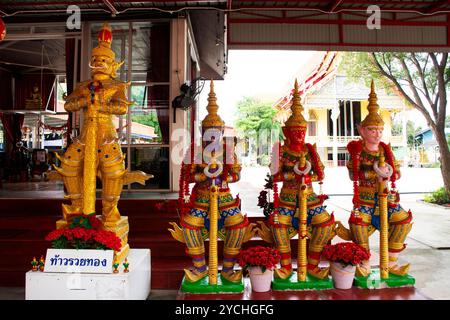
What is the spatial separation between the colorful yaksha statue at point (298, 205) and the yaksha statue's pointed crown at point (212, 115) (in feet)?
1.80

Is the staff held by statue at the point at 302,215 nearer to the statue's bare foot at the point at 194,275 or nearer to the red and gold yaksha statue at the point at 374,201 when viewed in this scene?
the red and gold yaksha statue at the point at 374,201

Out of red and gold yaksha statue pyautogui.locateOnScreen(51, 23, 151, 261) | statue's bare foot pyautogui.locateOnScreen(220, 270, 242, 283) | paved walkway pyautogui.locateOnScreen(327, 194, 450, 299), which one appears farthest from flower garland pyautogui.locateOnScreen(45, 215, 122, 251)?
paved walkway pyautogui.locateOnScreen(327, 194, 450, 299)

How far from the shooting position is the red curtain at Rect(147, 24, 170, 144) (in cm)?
567

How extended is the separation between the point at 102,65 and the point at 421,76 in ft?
29.1

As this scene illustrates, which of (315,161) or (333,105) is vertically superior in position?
(333,105)

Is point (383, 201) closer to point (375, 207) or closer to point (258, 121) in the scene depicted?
point (375, 207)

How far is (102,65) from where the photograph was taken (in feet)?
9.70

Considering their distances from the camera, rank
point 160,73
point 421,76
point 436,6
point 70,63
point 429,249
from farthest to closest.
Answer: point 421,76 → point 70,63 → point 160,73 → point 436,6 → point 429,249

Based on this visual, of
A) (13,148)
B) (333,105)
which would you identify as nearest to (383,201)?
(13,148)

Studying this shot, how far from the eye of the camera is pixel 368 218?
3148mm

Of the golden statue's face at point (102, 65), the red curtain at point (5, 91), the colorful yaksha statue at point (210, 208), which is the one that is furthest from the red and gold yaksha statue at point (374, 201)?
the red curtain at point (5, 91)

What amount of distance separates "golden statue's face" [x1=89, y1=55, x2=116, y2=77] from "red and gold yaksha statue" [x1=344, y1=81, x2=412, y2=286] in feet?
7.13

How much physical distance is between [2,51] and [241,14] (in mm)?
6316
